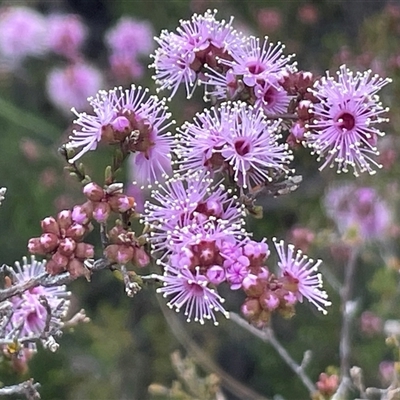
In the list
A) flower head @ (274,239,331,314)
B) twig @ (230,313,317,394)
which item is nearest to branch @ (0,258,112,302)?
flower head @ (274,239,331,314)

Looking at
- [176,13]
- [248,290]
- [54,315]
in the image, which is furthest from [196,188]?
[176,13]

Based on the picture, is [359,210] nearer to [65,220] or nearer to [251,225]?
[251,225]

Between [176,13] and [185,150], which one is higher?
[176,13]

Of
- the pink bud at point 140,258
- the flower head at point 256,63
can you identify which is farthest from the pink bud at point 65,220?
the flower head at point 256,63

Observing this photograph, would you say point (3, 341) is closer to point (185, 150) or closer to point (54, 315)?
point (54, 315)

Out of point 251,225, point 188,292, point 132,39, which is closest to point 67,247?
point 188,292
